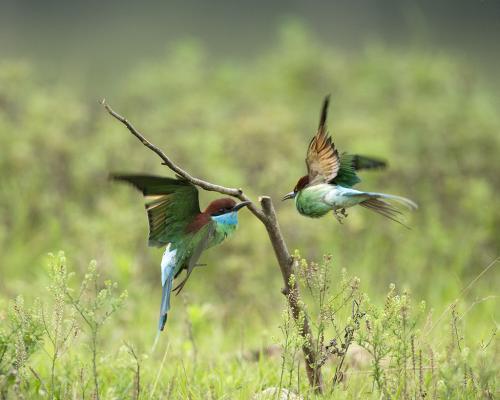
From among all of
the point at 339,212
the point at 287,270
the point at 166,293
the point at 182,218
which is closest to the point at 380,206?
the point at 339,212

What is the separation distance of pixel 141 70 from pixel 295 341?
22.1ft

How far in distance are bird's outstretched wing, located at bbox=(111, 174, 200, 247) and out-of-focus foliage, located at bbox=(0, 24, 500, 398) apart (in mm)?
1716

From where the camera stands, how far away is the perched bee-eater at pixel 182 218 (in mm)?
2832

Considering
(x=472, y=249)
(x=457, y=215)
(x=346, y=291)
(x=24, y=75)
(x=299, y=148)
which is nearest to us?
(x=346, y=291)

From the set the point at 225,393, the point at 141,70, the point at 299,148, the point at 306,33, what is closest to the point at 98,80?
the point at 141,70

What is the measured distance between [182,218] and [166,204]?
8 cm

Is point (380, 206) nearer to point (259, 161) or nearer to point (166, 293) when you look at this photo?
point (166, 293)

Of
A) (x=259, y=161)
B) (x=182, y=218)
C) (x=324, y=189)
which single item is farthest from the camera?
(x=259, y=161)

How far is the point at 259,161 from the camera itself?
662 centimetres

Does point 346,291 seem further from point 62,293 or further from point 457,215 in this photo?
point 457,215

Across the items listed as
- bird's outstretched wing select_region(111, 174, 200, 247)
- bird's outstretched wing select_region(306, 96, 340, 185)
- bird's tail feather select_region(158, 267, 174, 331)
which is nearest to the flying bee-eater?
bird's outstretched wing select_region(306, 96, 340, 185)

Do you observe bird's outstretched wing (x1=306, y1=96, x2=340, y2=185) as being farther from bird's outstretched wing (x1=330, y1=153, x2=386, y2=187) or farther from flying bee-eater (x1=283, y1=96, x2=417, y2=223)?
bird's outstretched wing (x1=330, y1=153, x2=386, y2=187)

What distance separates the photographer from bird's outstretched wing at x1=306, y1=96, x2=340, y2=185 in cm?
263

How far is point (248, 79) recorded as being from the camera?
372 inches
